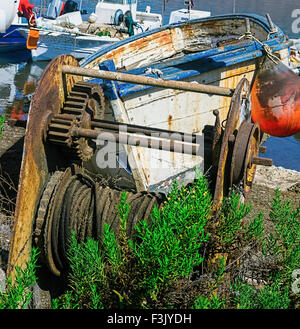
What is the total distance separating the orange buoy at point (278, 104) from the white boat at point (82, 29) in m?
10.7

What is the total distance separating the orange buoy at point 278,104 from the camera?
773cm

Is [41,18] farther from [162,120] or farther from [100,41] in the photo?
[162,120]

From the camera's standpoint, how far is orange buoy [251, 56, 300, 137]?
305 inches

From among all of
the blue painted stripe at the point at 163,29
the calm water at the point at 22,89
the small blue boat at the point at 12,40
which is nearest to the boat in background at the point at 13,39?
the small blue boat at the point at 12,40

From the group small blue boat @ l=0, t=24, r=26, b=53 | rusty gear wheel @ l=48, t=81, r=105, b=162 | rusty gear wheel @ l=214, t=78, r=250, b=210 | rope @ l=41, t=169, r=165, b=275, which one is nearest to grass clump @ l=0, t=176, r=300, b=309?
rusty gear wheel @ l=214, t=78, r=250, b=210

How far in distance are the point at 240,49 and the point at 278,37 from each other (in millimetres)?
1697

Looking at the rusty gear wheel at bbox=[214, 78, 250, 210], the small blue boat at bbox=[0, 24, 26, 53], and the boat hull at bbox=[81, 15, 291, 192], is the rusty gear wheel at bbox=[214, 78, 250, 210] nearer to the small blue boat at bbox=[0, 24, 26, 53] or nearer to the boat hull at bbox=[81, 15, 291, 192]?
the boat hull at bbox=[81, 15, 291, 192]

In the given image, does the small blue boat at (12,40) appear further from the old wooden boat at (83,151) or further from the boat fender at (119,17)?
the old wooden boat at (83,151)

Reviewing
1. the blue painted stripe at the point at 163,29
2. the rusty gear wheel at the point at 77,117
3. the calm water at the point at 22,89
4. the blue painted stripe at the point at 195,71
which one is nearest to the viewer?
the rusty gear wheel at the point at 77,117

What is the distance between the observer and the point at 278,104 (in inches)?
307

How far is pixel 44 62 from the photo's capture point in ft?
67.2

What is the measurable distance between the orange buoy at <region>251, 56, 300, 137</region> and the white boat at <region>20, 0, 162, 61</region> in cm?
1074
